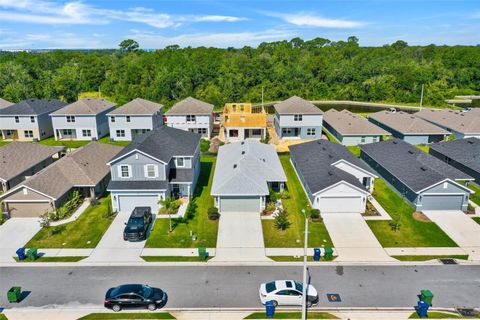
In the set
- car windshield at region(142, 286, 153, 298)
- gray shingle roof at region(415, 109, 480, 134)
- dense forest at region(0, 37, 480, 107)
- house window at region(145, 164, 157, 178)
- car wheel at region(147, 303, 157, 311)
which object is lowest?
car wheel at region(147, 303, 157, 311)

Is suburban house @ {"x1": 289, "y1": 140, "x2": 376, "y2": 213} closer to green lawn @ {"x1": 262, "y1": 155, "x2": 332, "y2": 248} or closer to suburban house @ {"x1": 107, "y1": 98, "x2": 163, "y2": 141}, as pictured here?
green lawn @ {"x1": 262, "y1": 155, "x2": 332, "y2": 248}

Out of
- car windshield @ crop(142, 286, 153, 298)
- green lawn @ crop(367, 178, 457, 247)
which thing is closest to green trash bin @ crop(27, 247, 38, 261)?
car windshield @ crop(142, 286, 153, 298)

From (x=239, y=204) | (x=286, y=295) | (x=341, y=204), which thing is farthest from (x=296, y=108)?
(x=286, y=295)

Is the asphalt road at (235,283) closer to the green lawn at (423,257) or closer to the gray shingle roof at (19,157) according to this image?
the green lawn at (423,257)

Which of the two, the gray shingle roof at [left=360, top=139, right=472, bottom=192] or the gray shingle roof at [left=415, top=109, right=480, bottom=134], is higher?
the gray shingle roof at [left=415, top=109, right=480, bottom=134]

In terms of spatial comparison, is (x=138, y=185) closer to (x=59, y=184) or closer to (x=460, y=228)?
(x=59, y=184)

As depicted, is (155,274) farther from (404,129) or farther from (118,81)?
(118,81)
